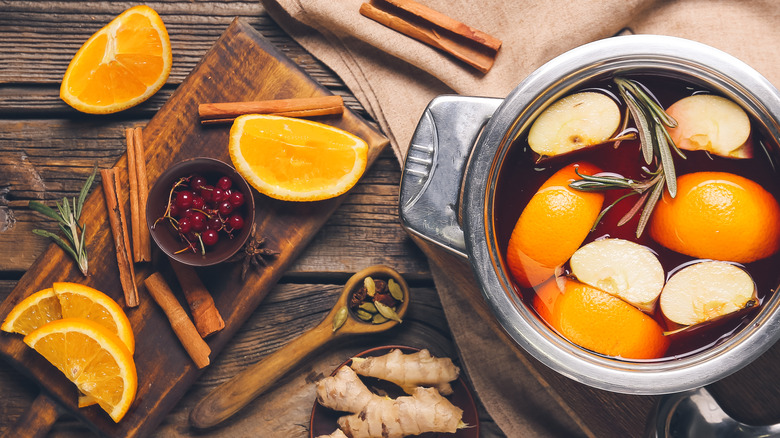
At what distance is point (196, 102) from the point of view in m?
1.14

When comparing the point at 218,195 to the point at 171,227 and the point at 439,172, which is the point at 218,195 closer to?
the point at 171,227

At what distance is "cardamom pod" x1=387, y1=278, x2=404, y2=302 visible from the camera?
3.73ft

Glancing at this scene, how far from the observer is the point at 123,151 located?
4.00 ft

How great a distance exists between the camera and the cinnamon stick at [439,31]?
1086 millimetres

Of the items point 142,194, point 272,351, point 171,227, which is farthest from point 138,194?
point 272,351

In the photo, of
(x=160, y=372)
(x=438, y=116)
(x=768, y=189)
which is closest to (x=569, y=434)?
(x=768, y=189)

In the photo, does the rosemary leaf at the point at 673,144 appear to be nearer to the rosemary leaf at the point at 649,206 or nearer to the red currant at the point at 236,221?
the rosemary leaf at the point at 649,206

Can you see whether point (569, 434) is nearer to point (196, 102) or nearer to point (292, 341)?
point (292, 341)

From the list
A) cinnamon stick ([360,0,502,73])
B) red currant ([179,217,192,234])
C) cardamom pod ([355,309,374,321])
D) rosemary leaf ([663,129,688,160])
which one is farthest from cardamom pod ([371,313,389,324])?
rosemary leaf ([663,129,688,160])

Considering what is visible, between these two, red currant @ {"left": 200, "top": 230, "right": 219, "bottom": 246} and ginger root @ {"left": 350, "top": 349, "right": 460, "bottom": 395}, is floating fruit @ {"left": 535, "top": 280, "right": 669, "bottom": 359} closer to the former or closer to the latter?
ginger root @ {"left": 350, "top": 349, "right": 460, "bottom": 395}

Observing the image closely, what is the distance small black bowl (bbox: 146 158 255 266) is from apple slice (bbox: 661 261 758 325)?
2.45 ft

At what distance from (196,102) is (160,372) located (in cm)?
57

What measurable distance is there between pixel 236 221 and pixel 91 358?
392mm

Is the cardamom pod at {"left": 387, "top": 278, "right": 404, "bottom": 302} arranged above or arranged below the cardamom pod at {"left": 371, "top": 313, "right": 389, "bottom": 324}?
above
